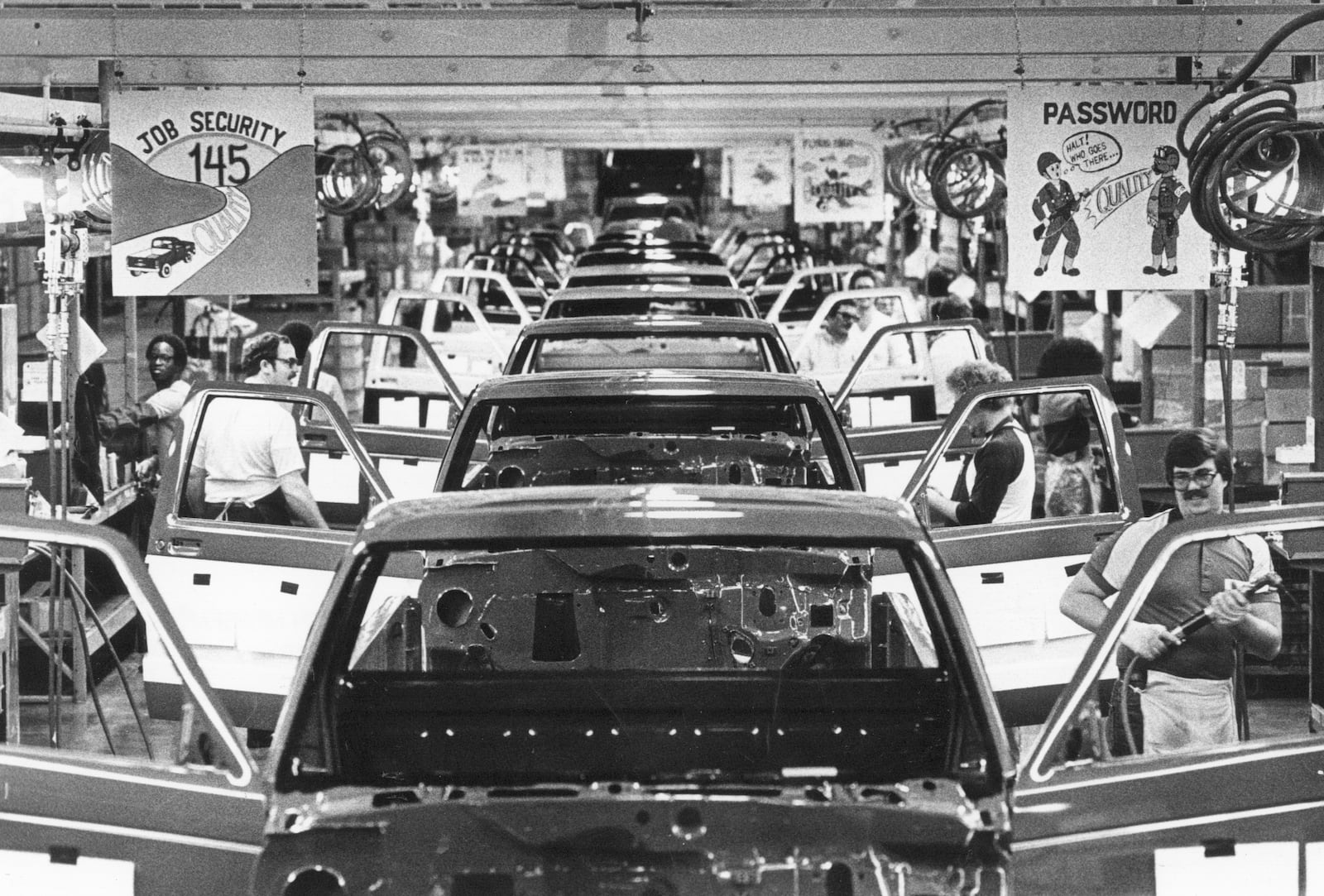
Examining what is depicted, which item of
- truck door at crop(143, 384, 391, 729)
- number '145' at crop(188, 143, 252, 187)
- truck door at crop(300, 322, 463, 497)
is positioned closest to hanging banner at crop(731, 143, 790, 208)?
truck door at crop(300, 322, 463, 497)

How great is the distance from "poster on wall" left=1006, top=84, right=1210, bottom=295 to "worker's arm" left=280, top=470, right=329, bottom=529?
144 inches

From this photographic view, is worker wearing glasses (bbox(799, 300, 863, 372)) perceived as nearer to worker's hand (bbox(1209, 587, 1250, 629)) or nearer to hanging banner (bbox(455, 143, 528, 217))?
hanging banner (bbox(455, 143, 528, 217))

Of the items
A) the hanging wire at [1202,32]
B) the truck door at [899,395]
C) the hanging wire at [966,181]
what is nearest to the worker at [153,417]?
the truck door at [899,395]

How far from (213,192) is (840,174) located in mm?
10475

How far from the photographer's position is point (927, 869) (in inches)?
126

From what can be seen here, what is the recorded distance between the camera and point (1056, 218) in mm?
9500

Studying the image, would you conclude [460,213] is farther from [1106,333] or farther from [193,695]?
[193,695]

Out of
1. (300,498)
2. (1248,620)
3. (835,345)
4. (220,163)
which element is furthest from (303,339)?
(1248,620)

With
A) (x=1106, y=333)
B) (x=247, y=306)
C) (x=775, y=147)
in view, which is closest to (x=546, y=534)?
(x=1106, y=333)

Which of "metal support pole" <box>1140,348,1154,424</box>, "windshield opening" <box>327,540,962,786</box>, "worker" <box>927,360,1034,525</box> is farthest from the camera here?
"metal support pole" <box>1140,348,1154,424</box>

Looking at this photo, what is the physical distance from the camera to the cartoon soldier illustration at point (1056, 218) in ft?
31.1

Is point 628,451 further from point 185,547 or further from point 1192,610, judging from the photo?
point 1192,610

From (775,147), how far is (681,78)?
13.7 meters

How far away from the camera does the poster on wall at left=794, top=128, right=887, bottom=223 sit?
19203 millimetres
